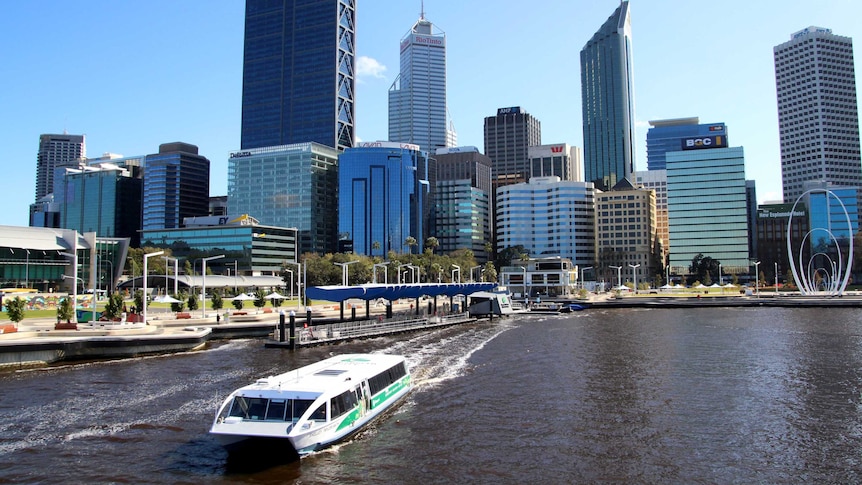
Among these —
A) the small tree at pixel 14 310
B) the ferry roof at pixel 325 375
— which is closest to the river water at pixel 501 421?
the ferry roof at pixel 325 375

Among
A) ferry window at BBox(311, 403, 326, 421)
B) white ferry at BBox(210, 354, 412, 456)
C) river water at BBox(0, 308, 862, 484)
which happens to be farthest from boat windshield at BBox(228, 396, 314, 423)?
river water at BBox(0, 308, 862, 484)

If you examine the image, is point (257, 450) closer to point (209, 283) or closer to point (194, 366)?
point (194, 366)

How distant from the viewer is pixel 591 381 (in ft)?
165

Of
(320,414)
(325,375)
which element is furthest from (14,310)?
(320,414)

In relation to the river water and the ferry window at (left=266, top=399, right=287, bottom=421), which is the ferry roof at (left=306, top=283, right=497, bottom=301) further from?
the ferry window at (left=266, top=399, right=287, bottom=421)

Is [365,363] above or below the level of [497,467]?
above

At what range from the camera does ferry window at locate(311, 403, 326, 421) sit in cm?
3146

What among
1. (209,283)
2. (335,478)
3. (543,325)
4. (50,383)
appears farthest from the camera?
(209,283)

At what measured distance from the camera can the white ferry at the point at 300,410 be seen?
2995 cm

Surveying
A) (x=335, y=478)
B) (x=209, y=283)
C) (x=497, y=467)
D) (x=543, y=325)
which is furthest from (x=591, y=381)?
(x=209, y=283)

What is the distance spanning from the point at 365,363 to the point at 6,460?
20163 mm

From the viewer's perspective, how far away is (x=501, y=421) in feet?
122

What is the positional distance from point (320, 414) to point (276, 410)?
2.19 m

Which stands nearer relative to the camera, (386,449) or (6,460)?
(6,460)
